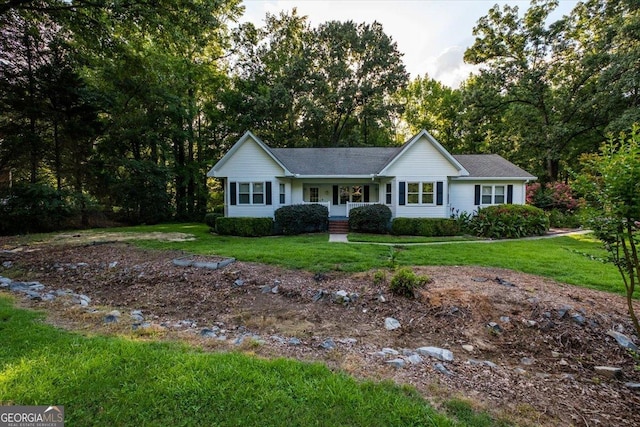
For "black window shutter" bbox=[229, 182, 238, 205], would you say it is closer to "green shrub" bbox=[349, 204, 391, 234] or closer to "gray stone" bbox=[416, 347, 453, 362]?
"green shrub" bbox=[349, 204, 391, 234]

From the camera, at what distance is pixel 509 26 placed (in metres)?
23.9

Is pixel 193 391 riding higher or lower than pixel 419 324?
higher

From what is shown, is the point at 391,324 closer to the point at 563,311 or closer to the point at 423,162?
the point at 563,311

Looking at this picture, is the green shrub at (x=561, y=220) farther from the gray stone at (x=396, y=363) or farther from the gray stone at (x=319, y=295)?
the gray stone at (x=396, y=363)

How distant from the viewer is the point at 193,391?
2.69 meters

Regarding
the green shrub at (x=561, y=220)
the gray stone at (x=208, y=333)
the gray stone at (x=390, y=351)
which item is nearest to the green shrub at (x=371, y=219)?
the green shrub at (x=561, y=220)

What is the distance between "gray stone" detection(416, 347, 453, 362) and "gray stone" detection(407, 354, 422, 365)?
184 mm

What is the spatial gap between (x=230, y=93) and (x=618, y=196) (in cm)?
2704

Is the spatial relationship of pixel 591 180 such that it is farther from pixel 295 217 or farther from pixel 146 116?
pixel 146 116

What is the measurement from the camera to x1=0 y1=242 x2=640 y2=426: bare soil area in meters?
3.12

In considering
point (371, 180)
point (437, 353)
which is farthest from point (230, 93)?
point (437, 353)

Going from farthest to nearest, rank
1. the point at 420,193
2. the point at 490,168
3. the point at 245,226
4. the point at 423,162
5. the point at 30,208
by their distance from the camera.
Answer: the point at 490,168
the point at 420,193
the point at 423,162
the point at 30,208
the point at 245,226

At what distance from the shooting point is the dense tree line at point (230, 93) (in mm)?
12031

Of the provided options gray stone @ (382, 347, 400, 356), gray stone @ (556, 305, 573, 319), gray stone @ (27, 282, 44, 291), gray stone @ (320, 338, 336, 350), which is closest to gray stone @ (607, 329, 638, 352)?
gray stone @ (556, 305, 573, 319)
